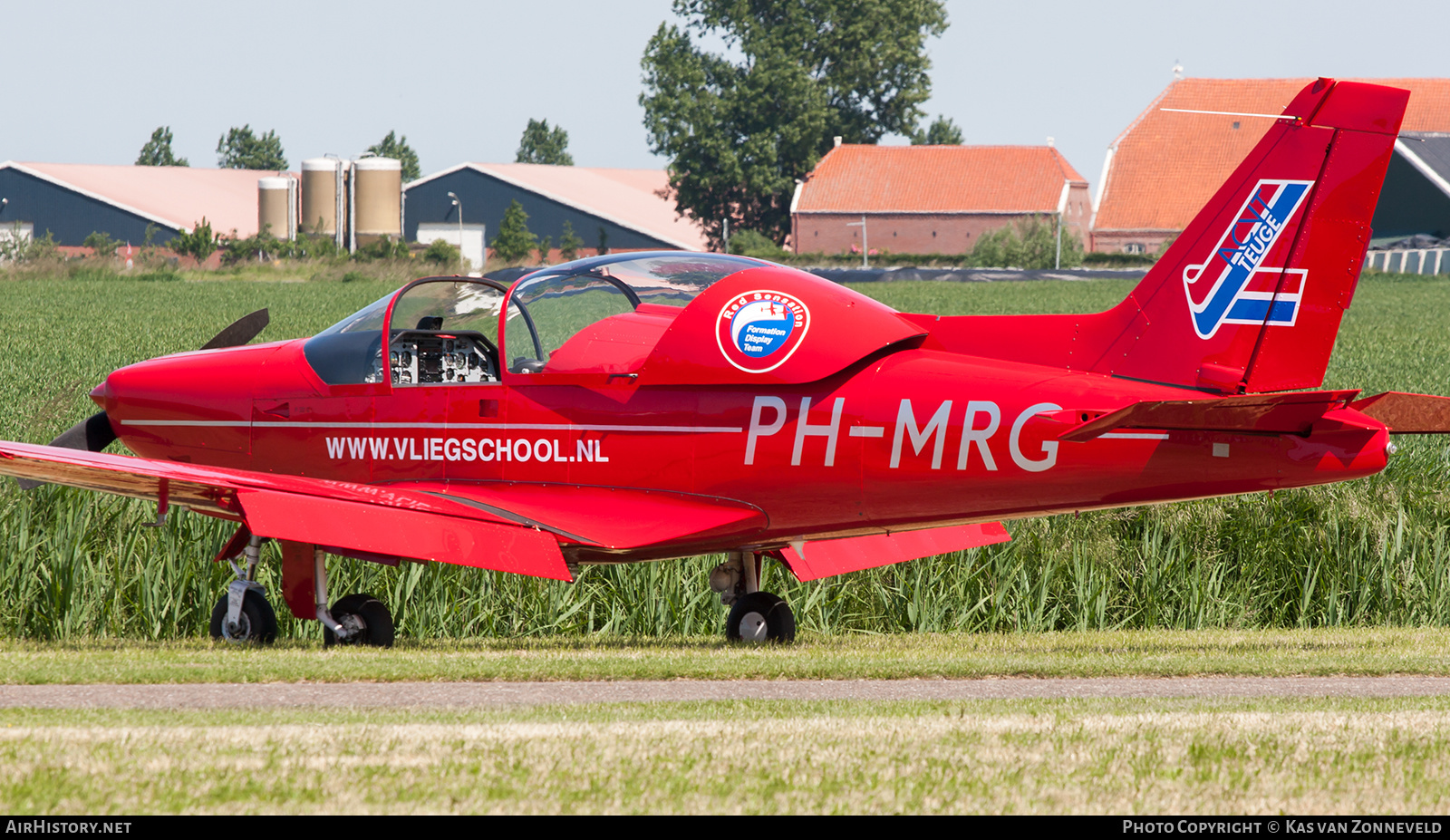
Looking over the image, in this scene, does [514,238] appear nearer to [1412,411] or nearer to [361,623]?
[361,623]

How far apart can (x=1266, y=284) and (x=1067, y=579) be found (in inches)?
198

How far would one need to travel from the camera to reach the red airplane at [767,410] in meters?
8.77

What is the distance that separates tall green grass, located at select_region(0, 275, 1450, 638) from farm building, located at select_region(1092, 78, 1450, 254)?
271 feet

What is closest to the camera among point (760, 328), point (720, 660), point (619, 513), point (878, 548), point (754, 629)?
point (760, 328)

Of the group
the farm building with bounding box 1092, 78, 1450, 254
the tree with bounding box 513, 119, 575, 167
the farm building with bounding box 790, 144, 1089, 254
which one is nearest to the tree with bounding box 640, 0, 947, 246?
the farm building with bounding box 790, 144, 1089, 254

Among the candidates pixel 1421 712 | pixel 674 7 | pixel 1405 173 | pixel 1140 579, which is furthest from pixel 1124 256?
pixel 1421 712

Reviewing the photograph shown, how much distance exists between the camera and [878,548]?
11180mm

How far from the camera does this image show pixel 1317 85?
344 inches

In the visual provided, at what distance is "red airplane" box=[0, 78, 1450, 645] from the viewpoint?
28.8 feet

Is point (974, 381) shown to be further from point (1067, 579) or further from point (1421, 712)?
point (1067, 579)

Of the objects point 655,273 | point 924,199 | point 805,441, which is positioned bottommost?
point 805,441

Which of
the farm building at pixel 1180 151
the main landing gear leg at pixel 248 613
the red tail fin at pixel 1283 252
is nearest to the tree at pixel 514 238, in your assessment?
the farm building at pixel 1180 151

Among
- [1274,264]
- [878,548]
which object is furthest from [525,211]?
[1274,264]

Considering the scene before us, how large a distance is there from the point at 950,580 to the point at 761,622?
108 inches
